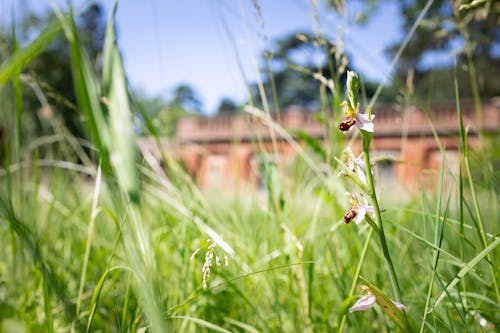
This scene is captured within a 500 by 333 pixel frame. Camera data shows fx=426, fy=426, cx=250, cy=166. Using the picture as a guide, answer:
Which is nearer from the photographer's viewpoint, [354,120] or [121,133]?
[121,133]

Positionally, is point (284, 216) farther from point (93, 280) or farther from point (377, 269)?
point (93, 280)

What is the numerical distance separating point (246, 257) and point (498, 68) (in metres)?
21.2

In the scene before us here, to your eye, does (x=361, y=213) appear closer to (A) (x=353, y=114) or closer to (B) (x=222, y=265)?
(A) (x=353, y=114)

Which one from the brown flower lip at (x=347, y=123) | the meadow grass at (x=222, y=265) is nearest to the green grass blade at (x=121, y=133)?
the meadow grass at (x=222, y=265)

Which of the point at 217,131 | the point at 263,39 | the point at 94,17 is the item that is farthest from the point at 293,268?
the point at 94,17

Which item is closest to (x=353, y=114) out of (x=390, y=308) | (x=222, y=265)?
(x=390, y=308)

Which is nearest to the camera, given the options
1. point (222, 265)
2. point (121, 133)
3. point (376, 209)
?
point (121, 133)

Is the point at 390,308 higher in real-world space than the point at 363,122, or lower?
lower

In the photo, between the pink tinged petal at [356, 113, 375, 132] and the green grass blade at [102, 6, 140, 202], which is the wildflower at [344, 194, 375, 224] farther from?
the green grass blade at [102, 6, 140, 202]

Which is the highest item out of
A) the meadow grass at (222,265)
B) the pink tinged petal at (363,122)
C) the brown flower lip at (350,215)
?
the pink tinged petal at (363,122)

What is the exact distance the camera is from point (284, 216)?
69cm

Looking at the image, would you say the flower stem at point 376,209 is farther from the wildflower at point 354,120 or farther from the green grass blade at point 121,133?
the green grass blade at point 121,133

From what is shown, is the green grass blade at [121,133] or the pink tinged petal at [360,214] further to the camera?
the pink tinged petal at [360,214]

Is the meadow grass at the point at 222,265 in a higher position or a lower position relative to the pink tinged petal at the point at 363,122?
lower
